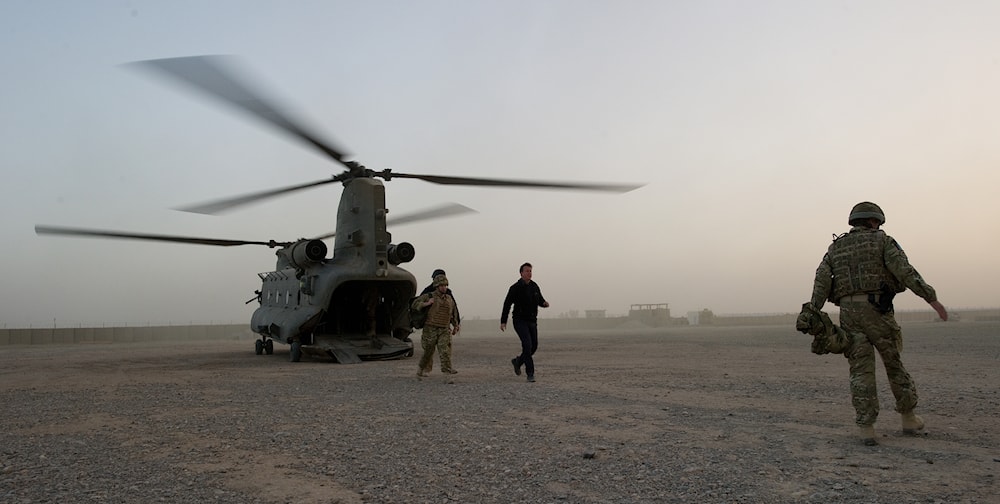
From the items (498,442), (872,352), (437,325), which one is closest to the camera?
(498,442)

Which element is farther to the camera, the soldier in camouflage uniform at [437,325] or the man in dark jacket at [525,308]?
the soldier in camouflage uniform at [437,325]

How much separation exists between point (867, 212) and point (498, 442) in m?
3.50

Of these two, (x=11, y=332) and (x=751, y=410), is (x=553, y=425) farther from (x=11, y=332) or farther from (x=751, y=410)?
(x=11, y=332)

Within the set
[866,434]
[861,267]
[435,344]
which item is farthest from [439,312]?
[866,434]

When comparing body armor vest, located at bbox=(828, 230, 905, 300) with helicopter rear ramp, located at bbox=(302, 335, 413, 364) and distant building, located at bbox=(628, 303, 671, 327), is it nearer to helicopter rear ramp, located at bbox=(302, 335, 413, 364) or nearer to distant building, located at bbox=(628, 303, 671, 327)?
helicopter rear ramp, located at bbox=(302, 335, 413, 364)

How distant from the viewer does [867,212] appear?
537cm

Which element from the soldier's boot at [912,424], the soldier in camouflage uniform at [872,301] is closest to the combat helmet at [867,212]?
the soldier in camouflage uniform at [872,301]

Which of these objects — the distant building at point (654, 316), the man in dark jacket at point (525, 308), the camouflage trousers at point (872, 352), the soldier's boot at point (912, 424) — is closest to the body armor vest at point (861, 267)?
the camouflage trousers at point (872, 352)

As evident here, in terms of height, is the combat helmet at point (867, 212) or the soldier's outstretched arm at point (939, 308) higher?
the combat helmet at point (867, 212)

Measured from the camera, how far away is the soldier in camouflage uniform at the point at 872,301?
501cm

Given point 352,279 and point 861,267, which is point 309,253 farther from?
point 861,267

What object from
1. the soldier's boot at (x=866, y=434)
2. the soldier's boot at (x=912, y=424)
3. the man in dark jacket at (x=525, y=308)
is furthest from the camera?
the man in dark jacket at (x=525, y=308)

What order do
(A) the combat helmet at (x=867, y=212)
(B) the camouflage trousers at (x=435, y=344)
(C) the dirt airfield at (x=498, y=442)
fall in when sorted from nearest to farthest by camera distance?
(C) the dirt airfield at (x=498, y=442) < (A) the combat helmet at (x=867, y=212) < (B) the camouflage trousers at (x=435, y=344)

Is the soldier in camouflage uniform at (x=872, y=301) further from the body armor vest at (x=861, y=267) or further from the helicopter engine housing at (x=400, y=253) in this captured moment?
the helicopter engine housing at (x=400, y=253)
